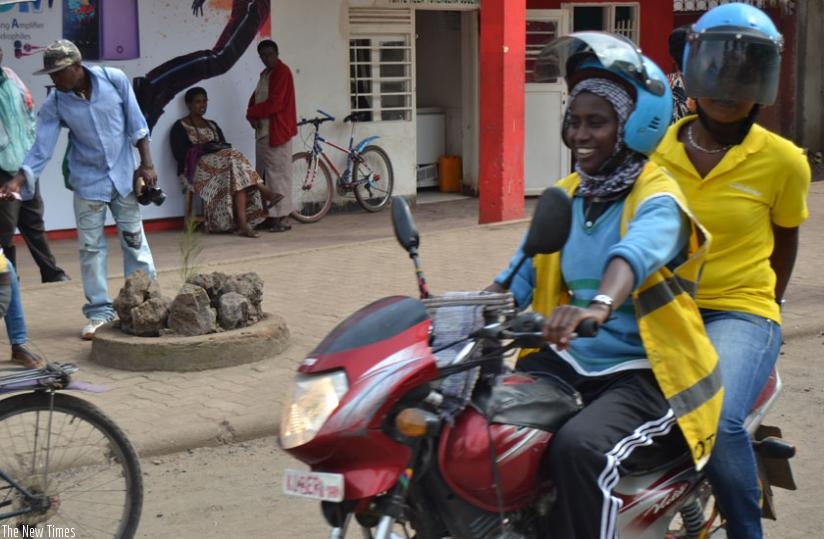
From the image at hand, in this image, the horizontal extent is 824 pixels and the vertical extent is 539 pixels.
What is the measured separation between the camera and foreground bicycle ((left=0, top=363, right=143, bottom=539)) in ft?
12.7

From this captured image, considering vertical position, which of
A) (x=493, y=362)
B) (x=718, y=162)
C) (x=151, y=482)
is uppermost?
(x=718, y=162)

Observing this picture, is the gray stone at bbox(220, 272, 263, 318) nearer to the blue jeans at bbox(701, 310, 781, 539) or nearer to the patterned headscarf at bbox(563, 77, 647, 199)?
the blue jeans at bbox(701, 310, 781, 539)

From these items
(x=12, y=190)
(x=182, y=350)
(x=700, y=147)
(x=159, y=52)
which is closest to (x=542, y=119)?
(x=159, y=52)

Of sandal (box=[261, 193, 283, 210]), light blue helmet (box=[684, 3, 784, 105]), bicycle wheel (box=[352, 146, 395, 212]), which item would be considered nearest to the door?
bicycle wheel (box=[352, 146, 395, 212])

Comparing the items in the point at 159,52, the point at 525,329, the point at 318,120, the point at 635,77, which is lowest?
the point at 525,329

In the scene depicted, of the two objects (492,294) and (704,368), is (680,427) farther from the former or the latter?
(492,294)

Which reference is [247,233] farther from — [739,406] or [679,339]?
[679,339]

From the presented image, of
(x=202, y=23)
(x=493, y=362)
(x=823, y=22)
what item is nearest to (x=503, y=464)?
(x=493, y=362)

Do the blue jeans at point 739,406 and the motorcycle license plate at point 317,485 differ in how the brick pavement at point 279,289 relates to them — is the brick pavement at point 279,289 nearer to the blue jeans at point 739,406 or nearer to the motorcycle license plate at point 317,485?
the blue jeans at point 739,406

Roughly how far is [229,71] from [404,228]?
978 cm

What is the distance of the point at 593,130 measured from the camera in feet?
10.1

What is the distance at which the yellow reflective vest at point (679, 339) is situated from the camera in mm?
3014

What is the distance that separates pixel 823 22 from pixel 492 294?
15496mm

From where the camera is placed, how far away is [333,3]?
13.0 m
